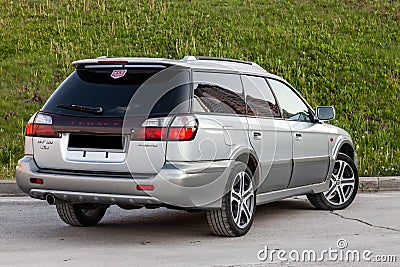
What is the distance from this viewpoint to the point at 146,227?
839cm

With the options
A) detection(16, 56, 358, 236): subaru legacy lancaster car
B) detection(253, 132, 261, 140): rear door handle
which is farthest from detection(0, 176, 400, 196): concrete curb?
detection(253, 132, 261, 140): rear door handle

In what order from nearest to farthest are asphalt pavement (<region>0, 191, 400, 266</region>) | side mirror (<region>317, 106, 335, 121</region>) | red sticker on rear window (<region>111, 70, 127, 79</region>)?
asphalt pavement (<region>0, 191, 400, 266</region>) → red sticker on rear window (<region>111, 70, 127, 79</region>) → side mirror (<region>317, 106, 335, 121</region>)

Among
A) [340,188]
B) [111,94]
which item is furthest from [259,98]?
[340,188]

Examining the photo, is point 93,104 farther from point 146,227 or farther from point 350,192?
point 350,192

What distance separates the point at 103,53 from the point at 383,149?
28.9ft

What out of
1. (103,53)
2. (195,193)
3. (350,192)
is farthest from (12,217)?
(103,53)

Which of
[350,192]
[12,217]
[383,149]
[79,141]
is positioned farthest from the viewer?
[383,149]

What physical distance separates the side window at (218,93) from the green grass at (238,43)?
777 cm

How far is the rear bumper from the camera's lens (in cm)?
686

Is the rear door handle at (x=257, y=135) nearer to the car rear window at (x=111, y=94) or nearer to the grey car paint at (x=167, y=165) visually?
the grey car paint at (x=167, y=165)

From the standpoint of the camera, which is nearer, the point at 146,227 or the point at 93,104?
the point at 93,104

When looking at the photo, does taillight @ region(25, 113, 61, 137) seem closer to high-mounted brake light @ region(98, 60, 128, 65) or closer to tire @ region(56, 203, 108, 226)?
high-mounted brake light @ region(98, 60, 128, 65)

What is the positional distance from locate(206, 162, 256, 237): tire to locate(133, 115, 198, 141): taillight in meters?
0.74

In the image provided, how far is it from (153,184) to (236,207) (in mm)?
1133
